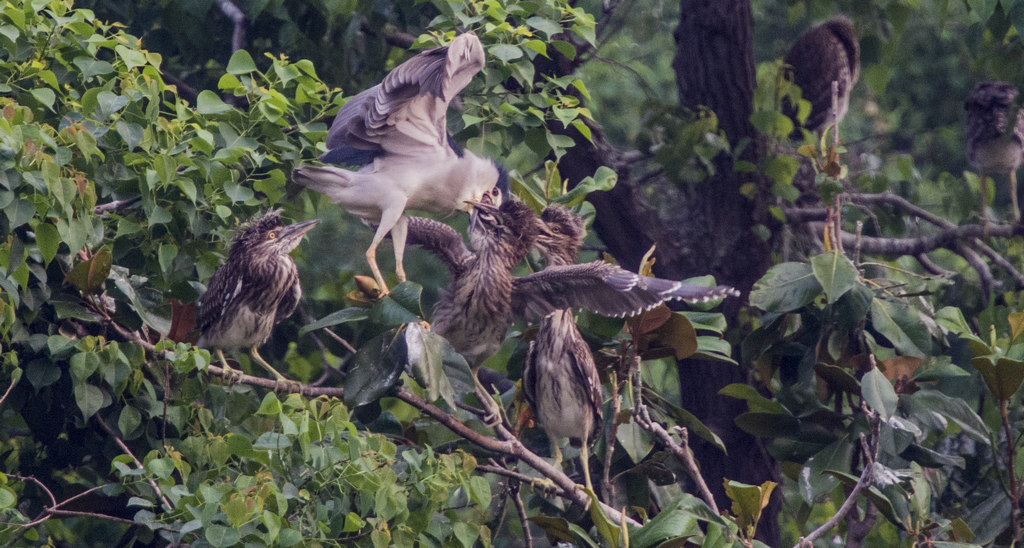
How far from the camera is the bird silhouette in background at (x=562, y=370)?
127 inches

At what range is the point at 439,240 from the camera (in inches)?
140

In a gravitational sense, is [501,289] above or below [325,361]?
above

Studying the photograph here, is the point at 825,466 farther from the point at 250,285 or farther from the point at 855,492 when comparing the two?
the point at 250,285

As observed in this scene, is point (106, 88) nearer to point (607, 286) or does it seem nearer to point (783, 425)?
point (607, 286)

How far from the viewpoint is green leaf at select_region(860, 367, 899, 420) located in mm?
2791

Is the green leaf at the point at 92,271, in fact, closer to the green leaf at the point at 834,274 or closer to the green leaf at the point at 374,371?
the green leaf at the point at 374,371

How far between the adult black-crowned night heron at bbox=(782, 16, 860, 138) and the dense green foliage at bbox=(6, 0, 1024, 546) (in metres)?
1.70

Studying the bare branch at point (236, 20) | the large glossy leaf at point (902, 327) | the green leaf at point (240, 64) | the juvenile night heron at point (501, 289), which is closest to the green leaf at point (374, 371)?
the juvenile night heron at point (501, 289)

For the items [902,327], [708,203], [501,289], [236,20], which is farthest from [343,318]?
[708,203]

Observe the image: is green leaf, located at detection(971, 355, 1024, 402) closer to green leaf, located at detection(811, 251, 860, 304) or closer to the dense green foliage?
the dense green foliage

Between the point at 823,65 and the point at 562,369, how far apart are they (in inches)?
137

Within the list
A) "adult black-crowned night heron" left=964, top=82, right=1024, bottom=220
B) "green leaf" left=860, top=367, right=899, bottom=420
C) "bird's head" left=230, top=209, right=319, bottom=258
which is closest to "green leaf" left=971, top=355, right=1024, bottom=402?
"green leaf" left=860, top=367, right=899, bottom=420

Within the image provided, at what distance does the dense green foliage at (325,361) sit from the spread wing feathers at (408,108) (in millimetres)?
166

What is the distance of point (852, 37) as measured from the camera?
6.26 m
